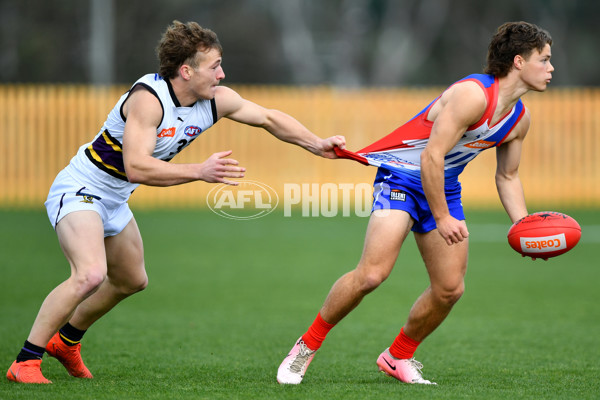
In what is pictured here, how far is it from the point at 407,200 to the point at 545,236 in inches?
35.9

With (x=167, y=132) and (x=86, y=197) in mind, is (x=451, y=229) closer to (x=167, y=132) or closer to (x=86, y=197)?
(x=167, y=132)

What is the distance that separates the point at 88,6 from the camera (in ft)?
111

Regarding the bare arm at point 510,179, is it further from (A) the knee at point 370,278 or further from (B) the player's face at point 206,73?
(B) the player's face at point 206,73

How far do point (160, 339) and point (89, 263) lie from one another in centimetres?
214

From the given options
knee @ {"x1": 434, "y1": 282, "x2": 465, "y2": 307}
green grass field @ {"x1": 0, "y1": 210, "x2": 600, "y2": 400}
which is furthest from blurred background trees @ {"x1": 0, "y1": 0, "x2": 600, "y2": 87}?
knee @ {"x1": 434, "y1": 282, "x2": 465, "y2": 307}

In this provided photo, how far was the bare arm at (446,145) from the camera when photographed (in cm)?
530

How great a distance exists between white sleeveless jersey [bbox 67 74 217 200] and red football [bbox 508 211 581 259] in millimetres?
2200

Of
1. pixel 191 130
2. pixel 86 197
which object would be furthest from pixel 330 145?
pixel 86 197

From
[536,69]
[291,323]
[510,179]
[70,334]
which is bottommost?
[291,323]

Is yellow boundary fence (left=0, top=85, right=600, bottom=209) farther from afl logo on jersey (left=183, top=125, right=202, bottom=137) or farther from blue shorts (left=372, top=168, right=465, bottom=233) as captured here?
blue shorts (left=372, top=168, right=465, bottom=233)

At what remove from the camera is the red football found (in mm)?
5594

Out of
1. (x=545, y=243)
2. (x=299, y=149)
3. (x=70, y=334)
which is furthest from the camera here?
(x=299, y=149)

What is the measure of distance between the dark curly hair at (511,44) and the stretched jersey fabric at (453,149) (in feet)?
0.29

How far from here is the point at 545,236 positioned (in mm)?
5590
